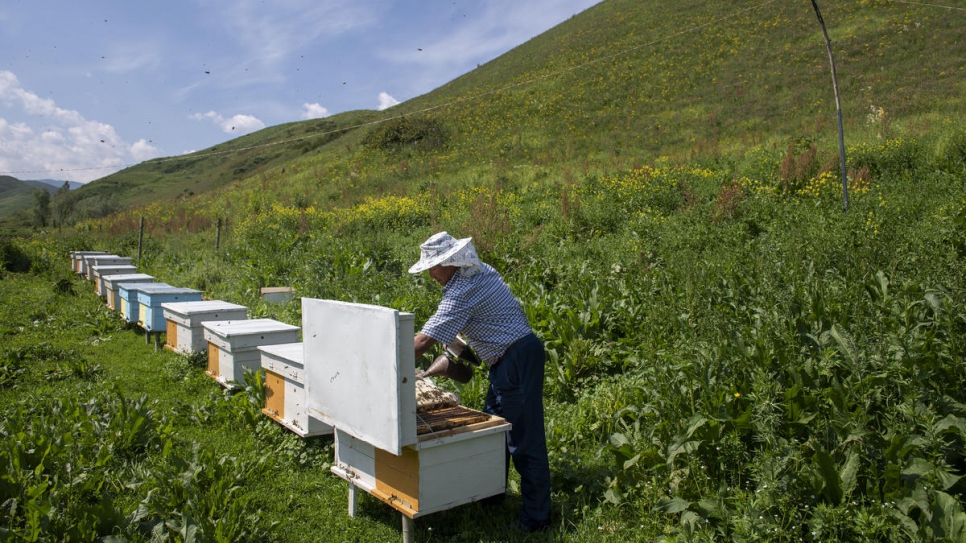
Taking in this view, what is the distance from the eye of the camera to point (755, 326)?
5000 millimetres

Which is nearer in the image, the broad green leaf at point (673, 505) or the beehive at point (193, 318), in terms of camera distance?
the broad green leaf at point (673, 505)

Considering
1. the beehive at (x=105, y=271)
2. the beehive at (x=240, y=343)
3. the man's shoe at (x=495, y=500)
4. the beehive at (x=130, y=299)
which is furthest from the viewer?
the beehive at (x=105, y=271)

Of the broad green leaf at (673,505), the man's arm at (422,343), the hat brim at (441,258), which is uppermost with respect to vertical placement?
the hat brim at (441,258)

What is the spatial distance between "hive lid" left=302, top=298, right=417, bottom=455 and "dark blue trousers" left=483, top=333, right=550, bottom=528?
786mm

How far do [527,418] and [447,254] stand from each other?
119 cm

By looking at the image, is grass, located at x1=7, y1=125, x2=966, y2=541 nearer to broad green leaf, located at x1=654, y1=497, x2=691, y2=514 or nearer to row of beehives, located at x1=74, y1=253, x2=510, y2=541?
broad green leaf, located at x1=654, y1=497, x2=691, y2=514

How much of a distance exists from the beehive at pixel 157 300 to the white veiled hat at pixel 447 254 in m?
6.42

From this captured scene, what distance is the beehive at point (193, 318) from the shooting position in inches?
299

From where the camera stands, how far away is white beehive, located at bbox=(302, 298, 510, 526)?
343 centimetres

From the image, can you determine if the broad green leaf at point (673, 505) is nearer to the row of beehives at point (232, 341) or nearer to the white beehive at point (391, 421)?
the white beehive at point (391, 421)

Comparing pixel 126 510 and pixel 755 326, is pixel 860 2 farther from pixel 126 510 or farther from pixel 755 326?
pixel 126 510

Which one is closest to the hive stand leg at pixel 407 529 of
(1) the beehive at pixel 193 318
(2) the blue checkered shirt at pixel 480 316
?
(2) the blue checkered shirt at pixel 480 316

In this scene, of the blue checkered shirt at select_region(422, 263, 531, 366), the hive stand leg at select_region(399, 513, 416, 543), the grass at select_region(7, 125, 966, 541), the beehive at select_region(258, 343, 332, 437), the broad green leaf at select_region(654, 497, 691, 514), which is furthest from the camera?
the beehive at select_region(258, 343, 332, 437)

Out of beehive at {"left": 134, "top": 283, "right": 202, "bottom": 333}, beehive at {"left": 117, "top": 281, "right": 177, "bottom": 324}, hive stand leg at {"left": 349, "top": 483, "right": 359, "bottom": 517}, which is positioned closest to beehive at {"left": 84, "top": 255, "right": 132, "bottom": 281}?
beehive at {"left": 117, "top": 281, "right": 177, "bottom": 324}
